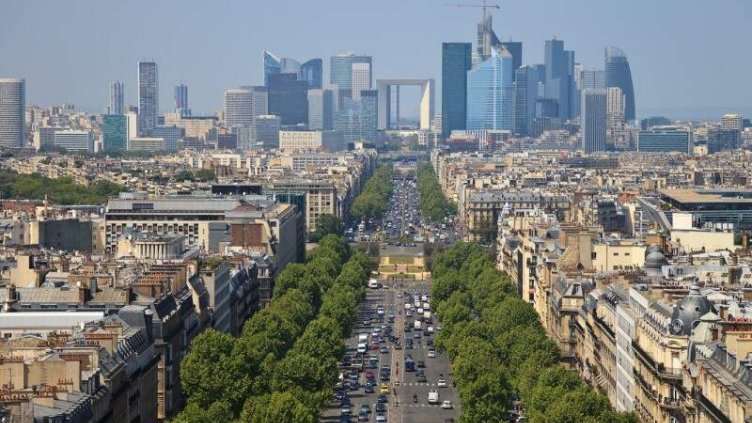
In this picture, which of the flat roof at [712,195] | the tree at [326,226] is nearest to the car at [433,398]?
the flat roof at [712,195]

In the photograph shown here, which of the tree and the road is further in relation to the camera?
the tree

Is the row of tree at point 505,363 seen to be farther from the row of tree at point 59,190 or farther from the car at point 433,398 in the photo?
the row of tree at point 59,190

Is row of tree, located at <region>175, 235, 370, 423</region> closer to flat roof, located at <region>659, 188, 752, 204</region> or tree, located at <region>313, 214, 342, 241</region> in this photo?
flat roof, located at <region>659, 188, 752, 204</region>

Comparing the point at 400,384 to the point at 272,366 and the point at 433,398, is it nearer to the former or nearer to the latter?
the point at 433,398

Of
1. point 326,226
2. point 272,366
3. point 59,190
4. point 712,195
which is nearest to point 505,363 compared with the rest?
point 272,366

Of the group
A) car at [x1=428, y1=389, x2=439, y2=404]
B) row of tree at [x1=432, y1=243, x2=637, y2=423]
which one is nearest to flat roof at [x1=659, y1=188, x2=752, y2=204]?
row of tree at [x1=432, y1=243, x2=637, y2=423]

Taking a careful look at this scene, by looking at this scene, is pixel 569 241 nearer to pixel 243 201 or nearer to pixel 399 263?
pixel 243 201
